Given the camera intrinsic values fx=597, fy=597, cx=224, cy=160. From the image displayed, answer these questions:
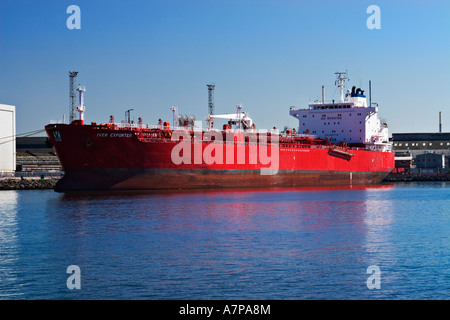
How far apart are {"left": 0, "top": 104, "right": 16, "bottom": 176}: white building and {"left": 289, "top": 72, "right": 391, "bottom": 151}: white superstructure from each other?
29.7 m

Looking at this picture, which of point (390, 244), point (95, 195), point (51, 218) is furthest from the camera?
point (95, 195)

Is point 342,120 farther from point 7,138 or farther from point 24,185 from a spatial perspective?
point 7,138

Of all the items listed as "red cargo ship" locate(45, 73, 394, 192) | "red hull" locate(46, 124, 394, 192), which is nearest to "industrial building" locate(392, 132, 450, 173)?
"red cargo ship" locate(45, 73, 394, 192)

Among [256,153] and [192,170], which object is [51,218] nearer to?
[192,170]

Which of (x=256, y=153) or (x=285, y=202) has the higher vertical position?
(x=256, y=153)

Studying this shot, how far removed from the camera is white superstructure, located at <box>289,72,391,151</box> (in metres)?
52.3

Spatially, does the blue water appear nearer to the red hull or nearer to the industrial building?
the red hull

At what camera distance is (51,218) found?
22.6m
